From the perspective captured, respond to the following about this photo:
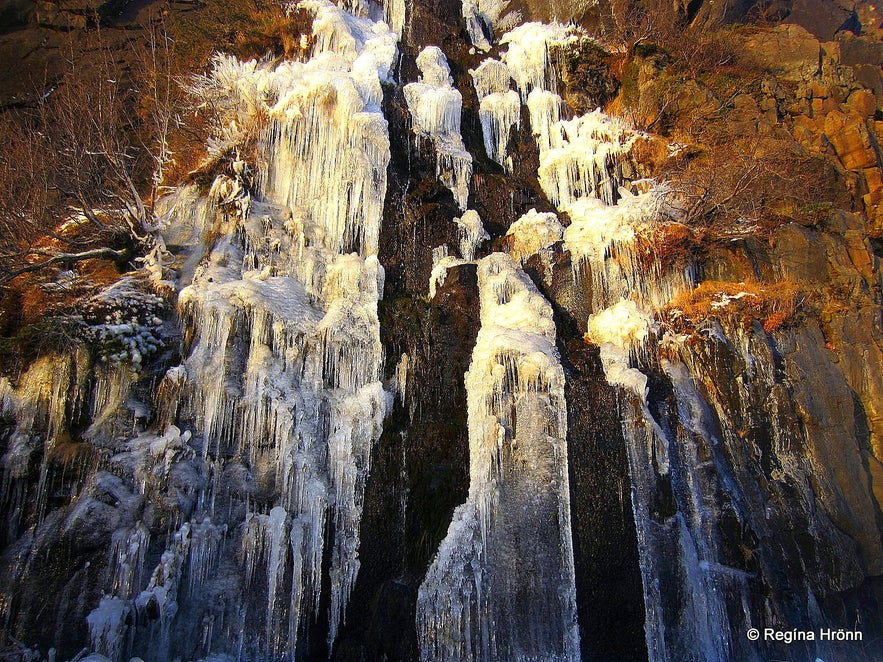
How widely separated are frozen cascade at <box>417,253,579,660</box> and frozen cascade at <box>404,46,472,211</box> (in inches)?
194

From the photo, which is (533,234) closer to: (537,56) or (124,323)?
(537,56)

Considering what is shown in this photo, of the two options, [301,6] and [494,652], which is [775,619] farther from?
[301,6]

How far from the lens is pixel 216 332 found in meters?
9.18

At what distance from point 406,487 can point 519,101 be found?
10897mm

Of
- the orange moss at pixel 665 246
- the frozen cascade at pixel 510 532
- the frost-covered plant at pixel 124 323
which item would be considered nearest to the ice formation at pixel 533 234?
the orange moss at pixel 665 246

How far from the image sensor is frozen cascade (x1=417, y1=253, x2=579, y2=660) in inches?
304

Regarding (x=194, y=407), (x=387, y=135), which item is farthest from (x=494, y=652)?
(x=387, y=135)

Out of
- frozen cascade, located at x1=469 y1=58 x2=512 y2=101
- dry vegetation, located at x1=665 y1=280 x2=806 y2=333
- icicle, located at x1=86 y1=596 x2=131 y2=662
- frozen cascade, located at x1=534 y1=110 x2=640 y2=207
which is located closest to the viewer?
icicle, located at x1=86 y1=596 x2=131 y2=662

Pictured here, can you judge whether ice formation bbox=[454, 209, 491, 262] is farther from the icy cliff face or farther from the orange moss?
the orange moss

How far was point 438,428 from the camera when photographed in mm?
9664

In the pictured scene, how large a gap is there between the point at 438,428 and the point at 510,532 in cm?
229

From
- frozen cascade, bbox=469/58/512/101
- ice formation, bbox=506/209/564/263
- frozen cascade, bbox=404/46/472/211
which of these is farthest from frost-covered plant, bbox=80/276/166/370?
frozen cascade, bbox=469/58/512/101

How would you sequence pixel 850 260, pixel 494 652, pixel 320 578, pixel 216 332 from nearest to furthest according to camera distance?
pixel 494 652, pixel 320 578, pixel 216 332, pixel 850 260

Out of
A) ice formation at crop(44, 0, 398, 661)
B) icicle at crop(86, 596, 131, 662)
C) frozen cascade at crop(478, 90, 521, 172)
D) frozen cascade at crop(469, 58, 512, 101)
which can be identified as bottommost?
icicle at crop(86, 596, 131, 662)
